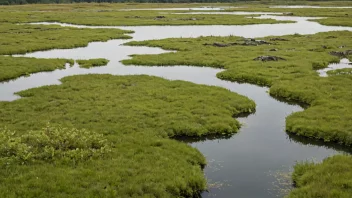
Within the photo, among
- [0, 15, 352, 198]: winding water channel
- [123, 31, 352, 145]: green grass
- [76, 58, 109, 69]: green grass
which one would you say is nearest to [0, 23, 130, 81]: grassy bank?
[76, 58, 109, 69]: green grass

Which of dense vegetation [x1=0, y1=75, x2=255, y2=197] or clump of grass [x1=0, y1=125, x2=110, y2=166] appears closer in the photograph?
dense vegetation [x1=0, y1=75, x2=255, y2=197]

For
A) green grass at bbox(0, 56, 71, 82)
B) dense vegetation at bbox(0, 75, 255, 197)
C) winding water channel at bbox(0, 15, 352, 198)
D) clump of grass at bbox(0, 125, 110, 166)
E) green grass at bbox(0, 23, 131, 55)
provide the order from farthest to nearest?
green grass at bbox(0, 23, 131, 55)
green grass at bbox(0, 56, 71, 82)
winding water channel at bbox(0, 15, 352, 198)
clump of grass at bbox(0, 125, 110, 166)
dense vegetation at bbox(0, 75, 255, 197)

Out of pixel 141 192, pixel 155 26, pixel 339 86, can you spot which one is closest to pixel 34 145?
pixel 141 192

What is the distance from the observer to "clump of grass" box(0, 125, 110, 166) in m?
16.9

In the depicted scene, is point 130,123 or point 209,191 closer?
point 209,191

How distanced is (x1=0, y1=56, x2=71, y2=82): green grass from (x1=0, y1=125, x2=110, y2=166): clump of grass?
21964 millimetres

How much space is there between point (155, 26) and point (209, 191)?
269 ft

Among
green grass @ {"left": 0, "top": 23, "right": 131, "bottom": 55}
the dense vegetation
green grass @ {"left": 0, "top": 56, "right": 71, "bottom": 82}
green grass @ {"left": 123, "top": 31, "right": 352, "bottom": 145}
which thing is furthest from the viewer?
green grass @ {"left": 0, "top": 23, "right": 131, "bottom": 55}

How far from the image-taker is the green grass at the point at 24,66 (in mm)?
38812

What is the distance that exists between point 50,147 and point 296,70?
30.9m

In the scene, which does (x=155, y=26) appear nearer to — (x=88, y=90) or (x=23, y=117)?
(x=88, y=90)

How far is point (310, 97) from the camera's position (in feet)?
99.9

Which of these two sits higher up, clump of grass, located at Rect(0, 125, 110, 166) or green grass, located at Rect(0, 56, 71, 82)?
green grass, located at Rect(0, 56, 71, 82)

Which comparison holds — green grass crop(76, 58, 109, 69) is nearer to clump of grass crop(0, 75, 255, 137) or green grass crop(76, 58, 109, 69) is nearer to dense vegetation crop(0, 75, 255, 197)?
dense vegetation crop(0, 75, 255, 197)
